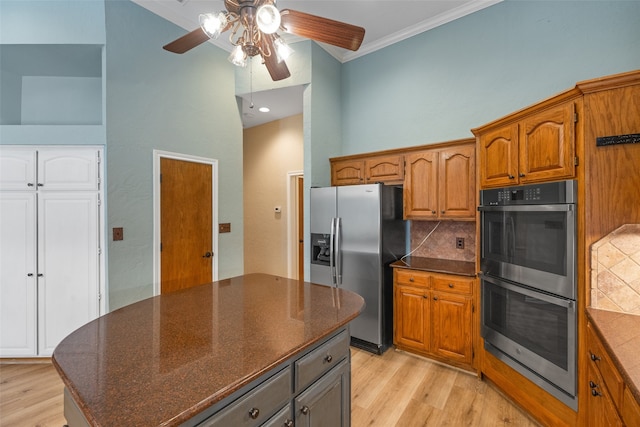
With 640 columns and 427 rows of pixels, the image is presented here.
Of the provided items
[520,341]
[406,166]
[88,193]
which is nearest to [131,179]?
[88,193]

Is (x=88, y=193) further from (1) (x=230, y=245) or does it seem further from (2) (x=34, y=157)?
(1) (x=230, y=245)

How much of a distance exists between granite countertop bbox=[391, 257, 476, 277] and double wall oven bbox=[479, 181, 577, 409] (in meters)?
0.25

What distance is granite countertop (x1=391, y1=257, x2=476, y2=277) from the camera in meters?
2.61

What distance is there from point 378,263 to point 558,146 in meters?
1.70

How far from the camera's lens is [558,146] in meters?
1.78

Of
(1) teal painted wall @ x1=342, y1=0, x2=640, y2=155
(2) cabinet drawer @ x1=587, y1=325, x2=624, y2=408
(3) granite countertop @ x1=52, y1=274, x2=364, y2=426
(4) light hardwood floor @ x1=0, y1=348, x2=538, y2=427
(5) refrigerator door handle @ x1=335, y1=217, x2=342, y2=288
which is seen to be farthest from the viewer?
(5) refrigerator door handle @ x1=335, y1=217, x2=342, y2=288

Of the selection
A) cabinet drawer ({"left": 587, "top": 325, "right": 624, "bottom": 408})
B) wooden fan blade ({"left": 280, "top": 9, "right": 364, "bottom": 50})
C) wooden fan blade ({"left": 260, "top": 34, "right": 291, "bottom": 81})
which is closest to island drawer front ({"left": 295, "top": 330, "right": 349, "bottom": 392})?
cabinet drawer ({"left": 587, "top": 325, "right": 624, "bottom": 408})

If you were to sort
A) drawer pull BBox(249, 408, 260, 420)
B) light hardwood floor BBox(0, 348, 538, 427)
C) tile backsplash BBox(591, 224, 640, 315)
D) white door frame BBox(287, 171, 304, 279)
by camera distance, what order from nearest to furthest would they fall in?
drawer pull BBox(249, 408, 260, 420), tile backsplash BBox(591, 224, 640, 315), light hardwood floor BBox(0, 348, 538, 427), white door frame BBox(287, 171, 304, 279)

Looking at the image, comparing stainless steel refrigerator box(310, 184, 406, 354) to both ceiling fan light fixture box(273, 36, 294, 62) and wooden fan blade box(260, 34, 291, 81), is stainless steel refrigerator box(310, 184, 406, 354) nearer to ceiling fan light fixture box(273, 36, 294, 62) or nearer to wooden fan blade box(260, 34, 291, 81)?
wooden fan blade box(260, 34, 291, 81)

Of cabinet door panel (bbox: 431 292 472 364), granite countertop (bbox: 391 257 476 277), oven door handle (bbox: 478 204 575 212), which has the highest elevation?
oven door handle (bbox: 478 204 575 212)

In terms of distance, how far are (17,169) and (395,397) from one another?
394cm

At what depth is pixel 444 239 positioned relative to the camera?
314cm

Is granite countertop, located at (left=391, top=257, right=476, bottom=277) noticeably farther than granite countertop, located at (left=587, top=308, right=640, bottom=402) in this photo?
Yes

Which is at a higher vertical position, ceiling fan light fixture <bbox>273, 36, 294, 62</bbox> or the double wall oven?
ceiling fan light fixture <bbox>273, 36, 294, 62</bbox>
